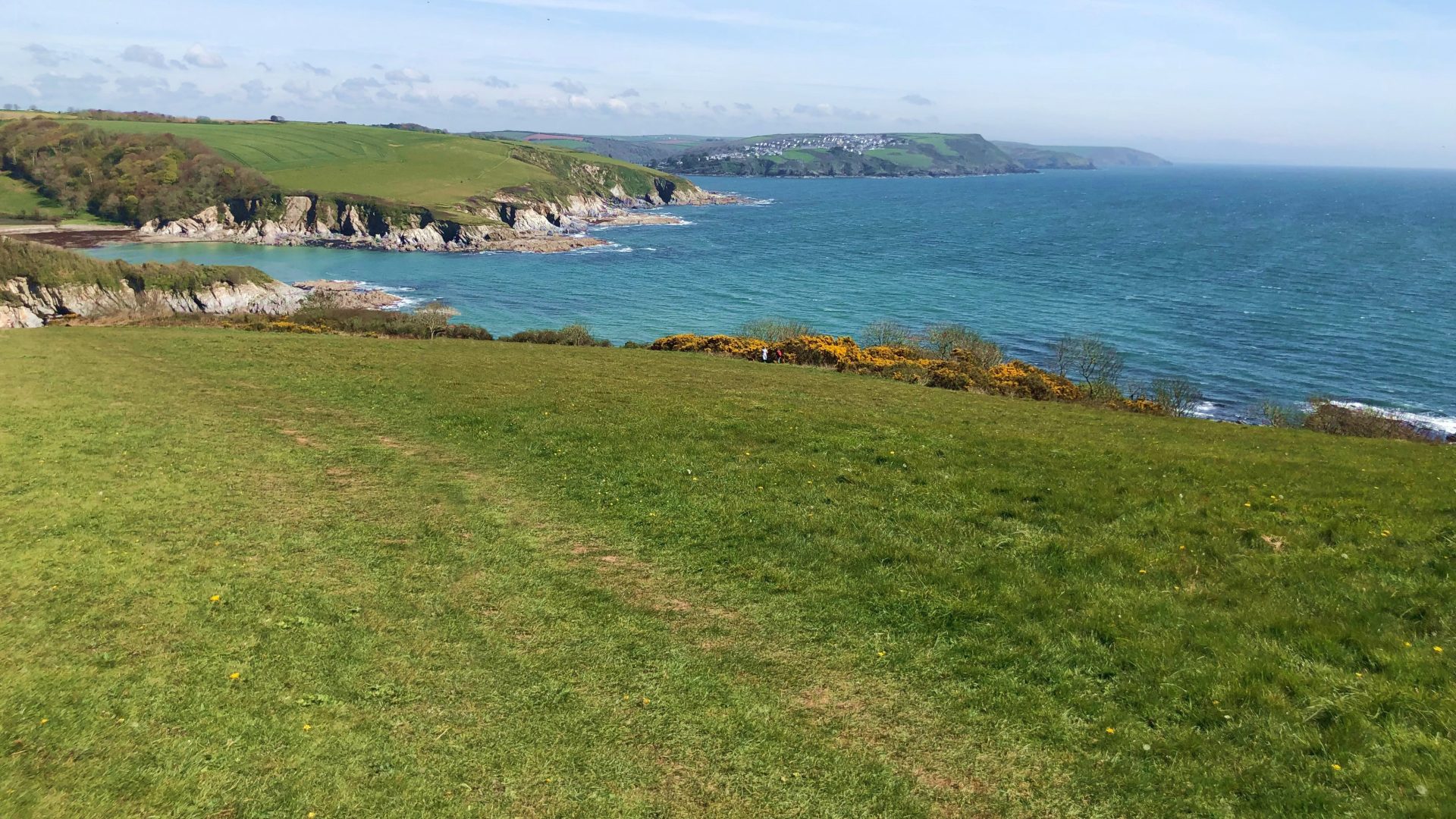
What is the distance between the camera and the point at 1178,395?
168 ft

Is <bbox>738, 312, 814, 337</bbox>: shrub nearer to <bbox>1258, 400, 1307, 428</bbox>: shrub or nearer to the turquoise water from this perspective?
the turquoise water

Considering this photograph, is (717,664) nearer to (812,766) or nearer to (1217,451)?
(812,766)

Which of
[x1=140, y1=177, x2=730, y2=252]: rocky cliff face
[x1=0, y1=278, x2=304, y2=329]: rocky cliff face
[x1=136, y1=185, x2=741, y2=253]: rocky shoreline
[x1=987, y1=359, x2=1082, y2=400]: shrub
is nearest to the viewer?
[x1=987, y1=359, x2=1082, y2=400]: shrub

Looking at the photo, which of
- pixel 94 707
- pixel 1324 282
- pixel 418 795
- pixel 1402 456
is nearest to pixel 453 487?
pixel 94 707

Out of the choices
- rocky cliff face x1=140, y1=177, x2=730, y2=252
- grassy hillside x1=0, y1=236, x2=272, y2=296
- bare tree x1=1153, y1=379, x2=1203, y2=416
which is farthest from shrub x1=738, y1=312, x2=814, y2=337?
rocky cliff face x1=140, y1=177, x2=730, y2=252

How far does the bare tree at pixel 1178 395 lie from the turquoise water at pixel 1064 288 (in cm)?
182

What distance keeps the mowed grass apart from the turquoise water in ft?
164

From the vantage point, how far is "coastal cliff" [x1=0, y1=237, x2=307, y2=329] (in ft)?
234

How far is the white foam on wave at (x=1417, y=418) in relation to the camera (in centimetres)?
5153

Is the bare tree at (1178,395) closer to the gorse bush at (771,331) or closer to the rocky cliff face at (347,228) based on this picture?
the gorse bush at (771,331)

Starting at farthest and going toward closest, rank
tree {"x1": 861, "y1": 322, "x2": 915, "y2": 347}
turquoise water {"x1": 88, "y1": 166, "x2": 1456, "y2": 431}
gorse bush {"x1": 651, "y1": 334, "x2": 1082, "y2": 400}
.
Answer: turquoise water {"x1": 88, "y1": 166, "x2": 1456, "y2": 431} → tree {"x1": 861, "y1": 322, "x2": 915, "y2": 347} → gorse bush {"x1": 651, "y1": 334, "x2": 1082, "y2": 400}

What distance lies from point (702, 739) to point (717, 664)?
5.58ft

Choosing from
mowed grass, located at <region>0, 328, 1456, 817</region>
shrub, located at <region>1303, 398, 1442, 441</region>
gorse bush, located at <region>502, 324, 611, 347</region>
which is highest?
mowed grass, located at <region>0, 328, 1456, 817</region>

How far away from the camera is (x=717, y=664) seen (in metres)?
11.1
